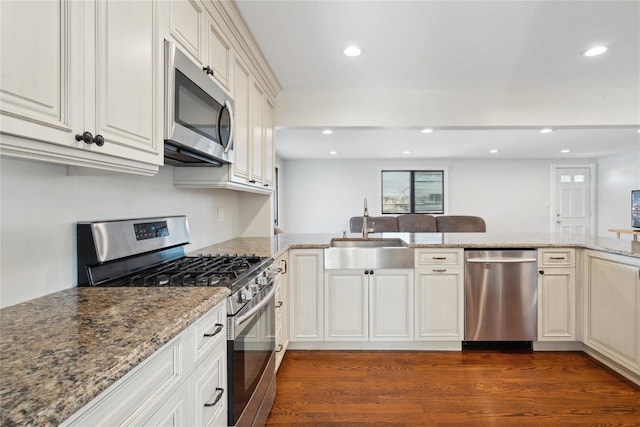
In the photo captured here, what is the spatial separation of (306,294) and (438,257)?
1110 millimetres

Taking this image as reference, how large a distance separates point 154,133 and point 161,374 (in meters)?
0.79

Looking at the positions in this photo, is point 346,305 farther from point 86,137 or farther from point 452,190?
point 452,190

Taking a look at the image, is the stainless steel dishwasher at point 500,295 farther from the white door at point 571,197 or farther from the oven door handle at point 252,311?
the white door at point 571,197

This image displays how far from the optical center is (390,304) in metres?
2.76

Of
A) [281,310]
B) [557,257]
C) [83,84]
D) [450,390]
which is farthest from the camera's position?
[557,257]

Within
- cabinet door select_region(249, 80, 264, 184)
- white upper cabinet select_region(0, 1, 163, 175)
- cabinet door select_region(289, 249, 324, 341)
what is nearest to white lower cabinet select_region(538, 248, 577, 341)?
cabinet door select_region(289, 249, 324, 341)

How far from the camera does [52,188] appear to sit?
45.6 inches

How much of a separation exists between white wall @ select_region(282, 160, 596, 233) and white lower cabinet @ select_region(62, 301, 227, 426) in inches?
265

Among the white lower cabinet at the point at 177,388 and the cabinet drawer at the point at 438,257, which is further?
the cabinet drawer at the point at 438,257

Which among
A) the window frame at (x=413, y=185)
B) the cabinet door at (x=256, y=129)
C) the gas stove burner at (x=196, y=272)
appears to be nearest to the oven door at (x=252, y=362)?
the gas stove burner at (x=196, y=272)

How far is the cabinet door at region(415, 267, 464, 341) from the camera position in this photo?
9.05ft

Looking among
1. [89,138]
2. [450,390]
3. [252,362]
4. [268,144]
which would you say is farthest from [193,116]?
[450,390]

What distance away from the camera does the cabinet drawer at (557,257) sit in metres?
2.71

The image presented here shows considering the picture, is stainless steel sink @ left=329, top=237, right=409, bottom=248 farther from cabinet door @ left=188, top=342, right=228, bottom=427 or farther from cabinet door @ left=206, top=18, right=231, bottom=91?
cabinet door @ left=188, top=342, right=228, bottom=427
